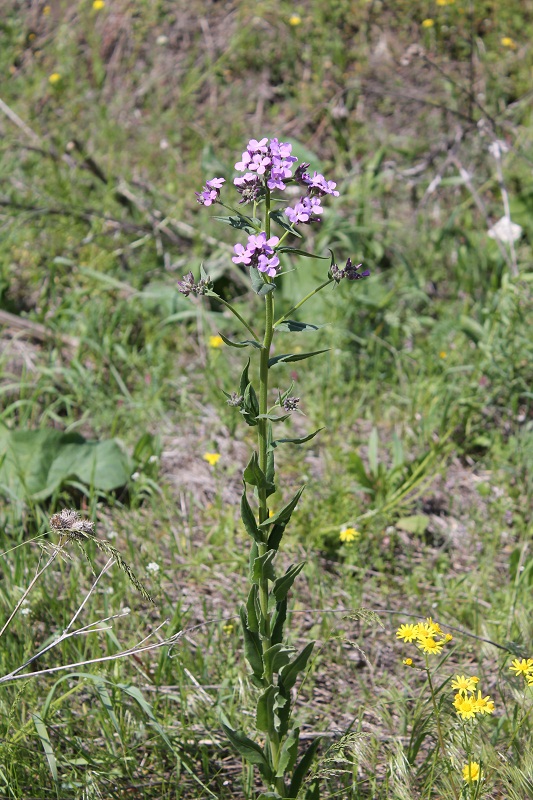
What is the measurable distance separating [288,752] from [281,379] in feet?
6.20

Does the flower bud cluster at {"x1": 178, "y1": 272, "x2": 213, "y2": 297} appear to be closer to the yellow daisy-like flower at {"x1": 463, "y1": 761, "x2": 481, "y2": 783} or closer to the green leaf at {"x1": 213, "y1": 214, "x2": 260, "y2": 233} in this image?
the green leaf at {"x1": 213, "y1": 214, "x2": 260, "y2": 233}

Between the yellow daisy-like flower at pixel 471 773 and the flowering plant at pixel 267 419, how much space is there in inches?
12.3

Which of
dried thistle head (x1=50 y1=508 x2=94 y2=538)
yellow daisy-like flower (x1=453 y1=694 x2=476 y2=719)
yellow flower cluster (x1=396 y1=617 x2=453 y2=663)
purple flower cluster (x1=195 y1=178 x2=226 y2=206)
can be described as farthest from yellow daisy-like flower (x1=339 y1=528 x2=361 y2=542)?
purple flower cluster (x1=195 y1=178 x2=226 y2=206)

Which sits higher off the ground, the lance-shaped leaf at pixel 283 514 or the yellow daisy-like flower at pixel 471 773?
the lance-shaped leaf at pixel 283 514

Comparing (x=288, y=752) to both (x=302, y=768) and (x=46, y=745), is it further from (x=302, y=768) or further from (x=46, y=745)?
(x=46, y=745)

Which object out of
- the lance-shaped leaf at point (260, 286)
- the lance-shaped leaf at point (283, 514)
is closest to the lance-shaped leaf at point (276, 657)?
the lance-shaped leaf at point (283, 514)

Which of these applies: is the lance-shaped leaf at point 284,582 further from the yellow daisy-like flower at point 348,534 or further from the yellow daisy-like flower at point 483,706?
the yellow daisy-like flower at point 348,534

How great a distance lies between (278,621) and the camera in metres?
1.68

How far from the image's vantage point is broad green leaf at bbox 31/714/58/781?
177 cm

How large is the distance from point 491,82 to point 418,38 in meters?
0.54

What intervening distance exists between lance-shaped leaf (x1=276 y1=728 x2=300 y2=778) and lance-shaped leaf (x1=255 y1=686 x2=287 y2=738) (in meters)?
0.04

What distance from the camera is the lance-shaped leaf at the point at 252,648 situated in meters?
1.64

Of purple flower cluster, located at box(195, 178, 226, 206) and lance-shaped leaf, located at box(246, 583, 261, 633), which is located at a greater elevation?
purple flower cluster, located at box(195, 178, 226, 206)

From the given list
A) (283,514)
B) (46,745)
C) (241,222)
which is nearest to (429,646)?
(283,514)
